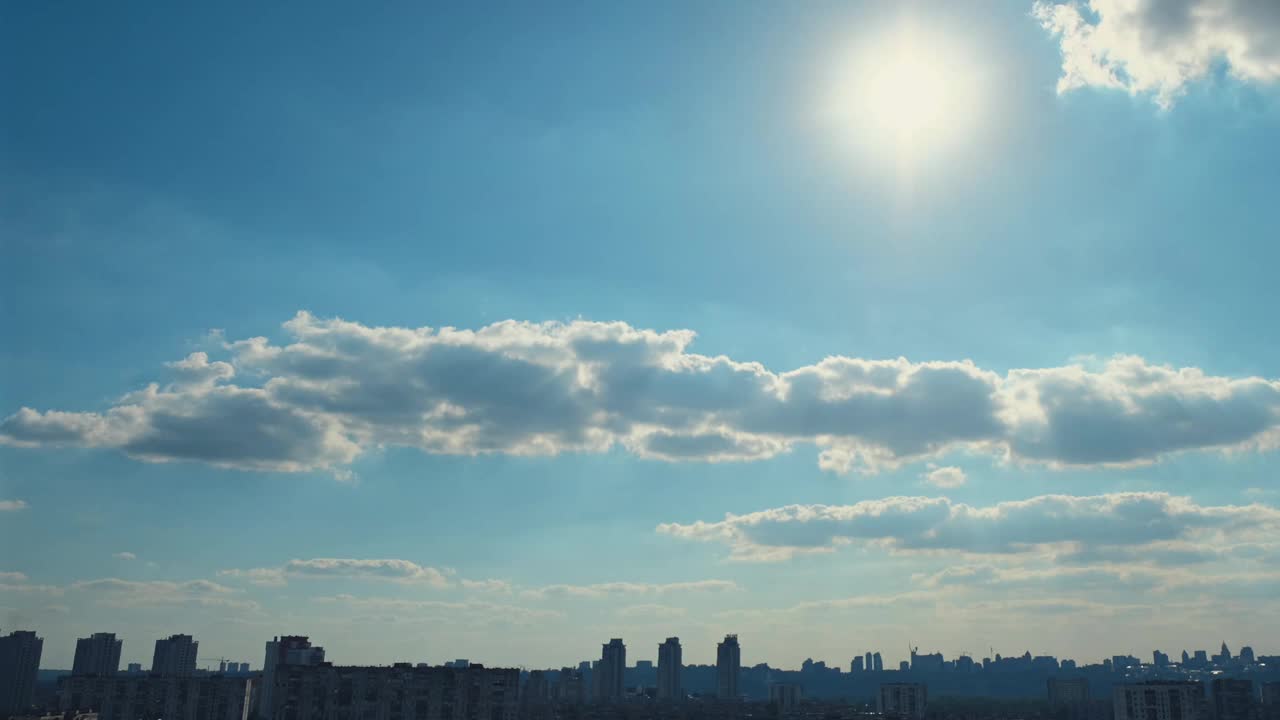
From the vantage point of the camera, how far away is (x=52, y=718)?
177125mm
